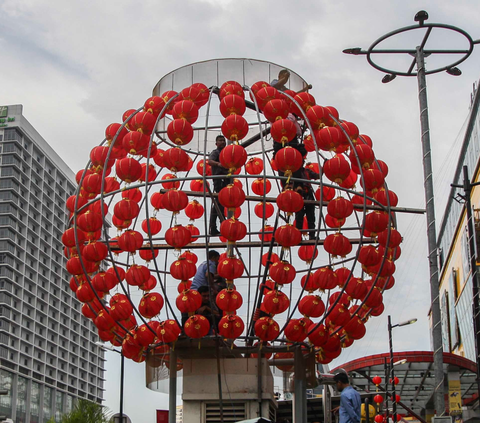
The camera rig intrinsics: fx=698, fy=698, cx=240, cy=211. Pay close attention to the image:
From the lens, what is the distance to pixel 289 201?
11.7 metres

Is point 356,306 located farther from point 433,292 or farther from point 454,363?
point 454,363

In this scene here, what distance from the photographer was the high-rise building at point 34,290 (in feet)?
290

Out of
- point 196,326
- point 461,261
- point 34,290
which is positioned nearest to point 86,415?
point 196,326

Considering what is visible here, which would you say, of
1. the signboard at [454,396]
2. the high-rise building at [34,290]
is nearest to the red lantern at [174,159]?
the signboard at [454,396]

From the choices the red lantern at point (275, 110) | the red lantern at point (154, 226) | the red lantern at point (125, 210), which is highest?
the red lantern at point (275, 110)

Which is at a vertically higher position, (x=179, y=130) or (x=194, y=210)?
(x=179, y=130)

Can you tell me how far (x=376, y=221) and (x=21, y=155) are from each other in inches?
3552

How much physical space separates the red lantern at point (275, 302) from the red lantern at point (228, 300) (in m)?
0.50

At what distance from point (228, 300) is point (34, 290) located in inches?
3460

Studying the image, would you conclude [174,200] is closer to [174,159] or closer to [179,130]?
[174,159]

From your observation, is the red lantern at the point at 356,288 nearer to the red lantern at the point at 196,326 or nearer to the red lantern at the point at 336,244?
the red lantern at the point at 336,244

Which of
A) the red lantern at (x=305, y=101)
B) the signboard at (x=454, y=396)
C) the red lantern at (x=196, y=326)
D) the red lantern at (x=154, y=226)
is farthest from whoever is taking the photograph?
the signboard at (x=454, y=396)

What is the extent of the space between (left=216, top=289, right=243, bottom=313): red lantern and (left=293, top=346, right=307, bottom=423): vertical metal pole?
2.21m

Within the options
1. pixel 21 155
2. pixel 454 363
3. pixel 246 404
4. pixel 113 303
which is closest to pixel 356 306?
pixel 246 404
